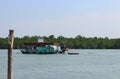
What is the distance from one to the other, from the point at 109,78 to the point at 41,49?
92.2 m

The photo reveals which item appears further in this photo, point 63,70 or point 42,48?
point 42,48

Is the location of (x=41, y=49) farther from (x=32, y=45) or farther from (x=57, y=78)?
(x=57, y=78)

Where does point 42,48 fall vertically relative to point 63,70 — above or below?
above

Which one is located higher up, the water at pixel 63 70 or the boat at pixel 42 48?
the boat at pixel 42 48

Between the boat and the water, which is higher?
the boat

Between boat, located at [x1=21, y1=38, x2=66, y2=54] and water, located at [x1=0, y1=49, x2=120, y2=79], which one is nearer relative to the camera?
water, located at [x1=0, y1=49, x2=120, y2=79]

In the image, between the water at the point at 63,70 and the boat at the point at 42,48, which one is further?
the boat at the point at 42,48

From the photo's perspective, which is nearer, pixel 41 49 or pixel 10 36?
pixel 10 36

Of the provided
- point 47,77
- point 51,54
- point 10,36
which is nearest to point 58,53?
point 51,54

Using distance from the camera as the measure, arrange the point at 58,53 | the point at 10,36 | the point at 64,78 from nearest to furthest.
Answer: the point at 10,36 < the point at 64,78 < the point at 58,53

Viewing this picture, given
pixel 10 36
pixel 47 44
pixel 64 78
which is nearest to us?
pixel 10 36

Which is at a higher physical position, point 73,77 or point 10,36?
point 10,36

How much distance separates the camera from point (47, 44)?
143375mm

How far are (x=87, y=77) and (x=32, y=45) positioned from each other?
93.8 metres
